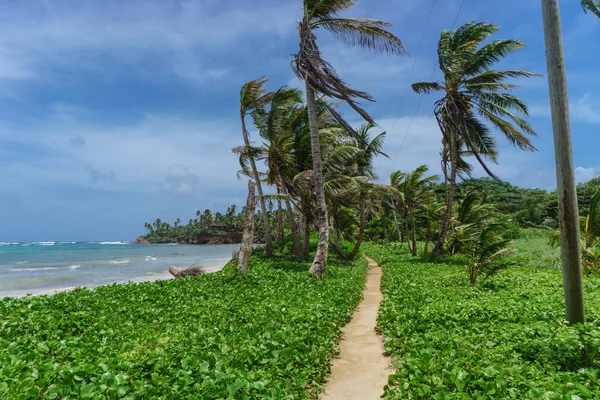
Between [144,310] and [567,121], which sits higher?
[567,121]

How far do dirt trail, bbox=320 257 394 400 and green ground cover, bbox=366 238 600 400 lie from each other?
0.25 meters

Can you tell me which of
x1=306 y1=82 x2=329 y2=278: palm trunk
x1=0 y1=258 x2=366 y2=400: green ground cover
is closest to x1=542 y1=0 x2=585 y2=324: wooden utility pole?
x1=0 y1=258 x2=366 y2=400: green ground cover

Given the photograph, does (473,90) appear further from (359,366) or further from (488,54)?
(359,366)

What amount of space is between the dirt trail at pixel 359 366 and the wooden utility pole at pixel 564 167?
2.90 meters

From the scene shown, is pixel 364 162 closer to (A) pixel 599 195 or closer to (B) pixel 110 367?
(A) pixel 599 195

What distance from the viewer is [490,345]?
537 centimetres

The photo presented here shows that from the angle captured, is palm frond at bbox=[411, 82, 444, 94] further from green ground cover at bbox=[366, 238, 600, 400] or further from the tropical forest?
green ground cover at bbox=[366, 238, 600, 400]

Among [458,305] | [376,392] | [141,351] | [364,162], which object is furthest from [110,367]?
[364,162]

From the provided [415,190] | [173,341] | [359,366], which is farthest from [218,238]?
[359,366]

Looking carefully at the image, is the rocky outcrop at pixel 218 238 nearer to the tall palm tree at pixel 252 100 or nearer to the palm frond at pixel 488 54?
the tall palm tree at pixel 252 100

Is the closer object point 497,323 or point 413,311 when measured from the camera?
point 497,323

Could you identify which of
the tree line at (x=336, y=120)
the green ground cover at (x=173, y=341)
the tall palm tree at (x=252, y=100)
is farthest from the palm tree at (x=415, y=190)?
the green ground cover at (x=173, y=341)

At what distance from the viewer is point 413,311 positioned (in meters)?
7.79

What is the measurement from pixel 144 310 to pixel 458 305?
6.71m
